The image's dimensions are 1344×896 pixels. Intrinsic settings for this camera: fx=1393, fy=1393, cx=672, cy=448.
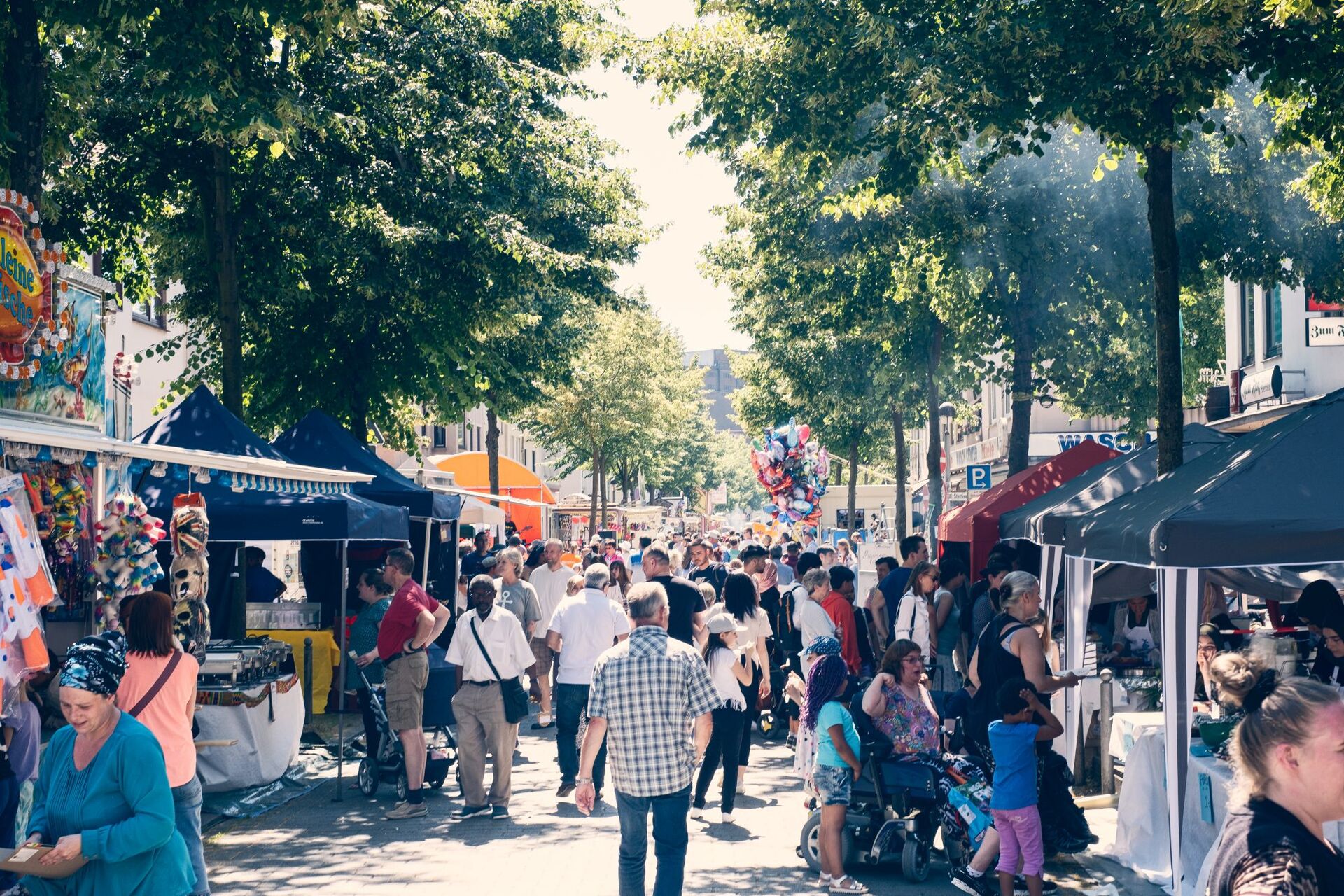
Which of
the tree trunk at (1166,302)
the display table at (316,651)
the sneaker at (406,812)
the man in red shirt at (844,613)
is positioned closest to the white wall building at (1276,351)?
the tree trunk at (1166,302)

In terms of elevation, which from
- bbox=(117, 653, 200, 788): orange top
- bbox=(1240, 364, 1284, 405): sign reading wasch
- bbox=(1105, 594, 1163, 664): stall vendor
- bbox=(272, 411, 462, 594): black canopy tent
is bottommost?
bbox=(1105, 594, 1163, 664): stall vendor

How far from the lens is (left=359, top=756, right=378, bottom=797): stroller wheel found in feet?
38.6

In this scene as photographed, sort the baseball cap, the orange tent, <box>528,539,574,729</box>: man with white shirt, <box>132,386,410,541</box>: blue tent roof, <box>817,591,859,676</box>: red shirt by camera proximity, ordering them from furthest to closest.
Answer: the orange tent, <box>528,539,574,729</box>: man with white shirt, <box>132,386,410,541</box>: blue tent roof, <box>817,591,859,676</box>: red shirt, the baseball cap

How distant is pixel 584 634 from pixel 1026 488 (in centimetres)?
767

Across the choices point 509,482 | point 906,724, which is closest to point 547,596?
point 906,724

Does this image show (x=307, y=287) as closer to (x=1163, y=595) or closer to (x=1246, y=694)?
(x=1163, y=595)

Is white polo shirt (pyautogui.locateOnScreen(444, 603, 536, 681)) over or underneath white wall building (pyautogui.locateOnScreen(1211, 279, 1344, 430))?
underneath

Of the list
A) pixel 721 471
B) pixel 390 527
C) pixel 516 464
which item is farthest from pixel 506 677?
pixel 721 471

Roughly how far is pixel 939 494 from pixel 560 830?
17812 millimetres

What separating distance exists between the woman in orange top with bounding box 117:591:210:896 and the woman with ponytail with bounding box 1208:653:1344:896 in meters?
4.99

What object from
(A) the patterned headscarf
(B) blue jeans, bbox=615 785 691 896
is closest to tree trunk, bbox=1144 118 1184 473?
(B) blue jeans, bbox=615 785 691 896

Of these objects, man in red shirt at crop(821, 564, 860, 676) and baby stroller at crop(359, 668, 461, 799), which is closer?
baby stroller at crop(359, 668, 461, 799)

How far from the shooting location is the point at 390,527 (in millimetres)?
14492

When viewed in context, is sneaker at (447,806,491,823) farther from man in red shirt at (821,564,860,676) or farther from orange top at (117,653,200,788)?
orange top at (117,653,200,788)
